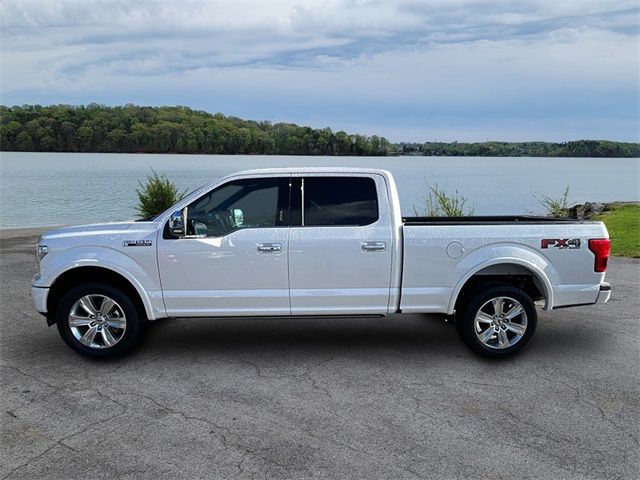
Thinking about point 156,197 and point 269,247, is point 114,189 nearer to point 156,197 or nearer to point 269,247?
point 156,197

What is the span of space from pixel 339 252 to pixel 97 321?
256 cm

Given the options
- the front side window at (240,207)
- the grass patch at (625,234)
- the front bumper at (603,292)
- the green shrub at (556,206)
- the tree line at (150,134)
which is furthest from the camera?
the tree line at (150,134)

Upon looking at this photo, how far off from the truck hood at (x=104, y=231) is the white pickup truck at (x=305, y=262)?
2 cm

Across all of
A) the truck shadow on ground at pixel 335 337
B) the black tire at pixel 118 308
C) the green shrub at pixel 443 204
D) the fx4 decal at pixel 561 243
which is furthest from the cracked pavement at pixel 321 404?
the green shrub at pixel 443 204

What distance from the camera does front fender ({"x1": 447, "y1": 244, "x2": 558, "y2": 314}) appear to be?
5.63 metres

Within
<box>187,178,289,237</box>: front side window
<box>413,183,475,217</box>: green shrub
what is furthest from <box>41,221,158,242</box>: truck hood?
<box>413,183,475,217</box>: green shrub

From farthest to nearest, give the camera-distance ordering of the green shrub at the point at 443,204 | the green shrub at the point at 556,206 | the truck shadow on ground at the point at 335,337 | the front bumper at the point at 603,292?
the green shrub at the point at 556,206 → the green shrub at the point at 443,204 → the truck shadow on ground at the point at 335,337 → the front bumper at the point at 603,292

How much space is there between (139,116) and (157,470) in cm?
3809

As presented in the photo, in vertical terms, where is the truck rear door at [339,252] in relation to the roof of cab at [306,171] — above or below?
below

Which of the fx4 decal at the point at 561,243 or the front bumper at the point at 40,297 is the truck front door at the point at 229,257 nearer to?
the front bumper at the point at 40,297

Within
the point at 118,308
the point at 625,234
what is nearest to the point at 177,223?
the point at 118,308

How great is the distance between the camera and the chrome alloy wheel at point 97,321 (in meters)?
5.68

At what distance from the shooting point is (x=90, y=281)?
5.82 metres

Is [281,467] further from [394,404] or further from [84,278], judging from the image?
[84,278]
